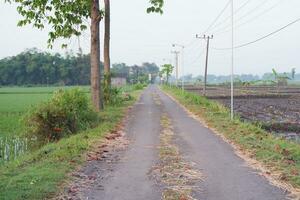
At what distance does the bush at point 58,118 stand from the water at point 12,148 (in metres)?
0.55

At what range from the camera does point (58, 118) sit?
55.8 feet

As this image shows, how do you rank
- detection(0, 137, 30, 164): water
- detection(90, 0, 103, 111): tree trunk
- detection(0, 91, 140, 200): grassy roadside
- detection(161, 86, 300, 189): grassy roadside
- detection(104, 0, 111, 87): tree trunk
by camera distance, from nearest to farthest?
detection(0, 91, 140, 200): grassy roadside, detection(161, 86, 300, 189): grassy roadside, detection(0, 137, 30, 164): water, detection(90, 0, 103, 111): tree trunk, detection(104, 0, 111, 87): tree trunk

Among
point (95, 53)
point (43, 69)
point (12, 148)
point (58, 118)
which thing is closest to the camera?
point (12, 148)

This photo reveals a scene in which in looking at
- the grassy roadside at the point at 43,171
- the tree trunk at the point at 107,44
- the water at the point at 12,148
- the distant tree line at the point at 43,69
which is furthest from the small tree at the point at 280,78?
the grassy roadside at the point at 43,171

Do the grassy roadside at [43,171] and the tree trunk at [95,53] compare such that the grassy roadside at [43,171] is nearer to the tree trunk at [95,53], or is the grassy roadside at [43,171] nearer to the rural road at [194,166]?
the rural road at [194,166]

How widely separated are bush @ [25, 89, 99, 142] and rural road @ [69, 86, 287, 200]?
2521mm

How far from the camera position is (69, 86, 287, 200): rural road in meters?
8.23

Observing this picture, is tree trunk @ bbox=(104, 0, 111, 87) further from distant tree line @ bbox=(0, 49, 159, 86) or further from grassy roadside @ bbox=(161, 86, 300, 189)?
distant tree line @ bbox=(0, 49, 159, 86)

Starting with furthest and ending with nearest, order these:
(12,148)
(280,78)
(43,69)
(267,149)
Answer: (43,69) → (280,78) → (12,148) → (267,149)

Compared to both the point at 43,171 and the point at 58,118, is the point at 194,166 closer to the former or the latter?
the point at 43,171

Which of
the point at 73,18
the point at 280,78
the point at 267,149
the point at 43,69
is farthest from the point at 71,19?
the point at 43,69

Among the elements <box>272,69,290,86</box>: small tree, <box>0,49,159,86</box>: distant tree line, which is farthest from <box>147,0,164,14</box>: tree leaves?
<box>0,49,159,86</box>: distant tree line

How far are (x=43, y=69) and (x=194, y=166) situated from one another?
114679 mm

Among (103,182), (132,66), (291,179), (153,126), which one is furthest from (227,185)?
(132,66)
